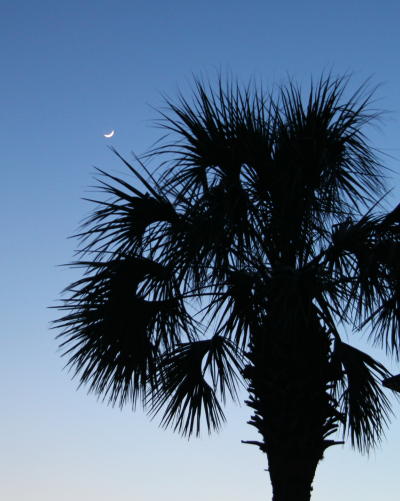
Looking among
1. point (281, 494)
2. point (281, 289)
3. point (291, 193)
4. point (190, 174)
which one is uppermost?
point (190, 174)

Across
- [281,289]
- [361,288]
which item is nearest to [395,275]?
[361,288]

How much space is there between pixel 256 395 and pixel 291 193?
7.60ft

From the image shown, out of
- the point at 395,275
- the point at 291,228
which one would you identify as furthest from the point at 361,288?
the point at 291,228

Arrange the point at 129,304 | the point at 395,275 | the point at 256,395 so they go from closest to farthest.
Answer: the point at 395,275, the point at 256,395, the point at 129,304

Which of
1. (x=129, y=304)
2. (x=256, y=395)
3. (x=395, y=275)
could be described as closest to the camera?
(x=395, y=275)

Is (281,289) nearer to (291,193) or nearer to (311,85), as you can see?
(291,193)

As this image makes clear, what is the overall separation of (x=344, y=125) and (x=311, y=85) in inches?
25.1

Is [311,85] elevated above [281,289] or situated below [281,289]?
above

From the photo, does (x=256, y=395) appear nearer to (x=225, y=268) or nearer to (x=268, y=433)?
(x=268, y=433)

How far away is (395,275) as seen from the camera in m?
8.66

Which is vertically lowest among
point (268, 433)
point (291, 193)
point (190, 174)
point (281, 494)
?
point (281, 494)

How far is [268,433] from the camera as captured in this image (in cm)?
909

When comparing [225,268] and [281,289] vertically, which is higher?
[225,268]

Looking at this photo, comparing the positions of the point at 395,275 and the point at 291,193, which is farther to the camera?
the point at 291,193
